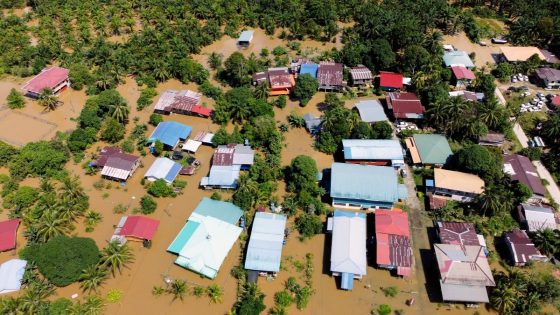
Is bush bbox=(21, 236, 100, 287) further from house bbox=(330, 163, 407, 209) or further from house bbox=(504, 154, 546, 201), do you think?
house bbox=(504, 154, 546, 201)

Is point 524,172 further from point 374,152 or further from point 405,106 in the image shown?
point 374,152

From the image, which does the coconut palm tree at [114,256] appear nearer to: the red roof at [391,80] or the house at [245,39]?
the red roof at [391,80]

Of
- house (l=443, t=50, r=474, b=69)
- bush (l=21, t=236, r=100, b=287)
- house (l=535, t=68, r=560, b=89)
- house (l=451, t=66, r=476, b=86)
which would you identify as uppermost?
house (l=443, t=50, r=474, b=69)

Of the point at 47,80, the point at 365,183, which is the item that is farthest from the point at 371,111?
the point at 47,80

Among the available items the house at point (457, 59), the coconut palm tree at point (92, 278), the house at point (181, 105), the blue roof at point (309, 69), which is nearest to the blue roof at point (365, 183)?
the blue roof at point (309, 69)

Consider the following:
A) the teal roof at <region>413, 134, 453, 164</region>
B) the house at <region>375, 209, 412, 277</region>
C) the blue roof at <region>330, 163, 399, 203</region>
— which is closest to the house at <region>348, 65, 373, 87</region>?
the teal roof at <region>413, 134, 453, 164</region>
